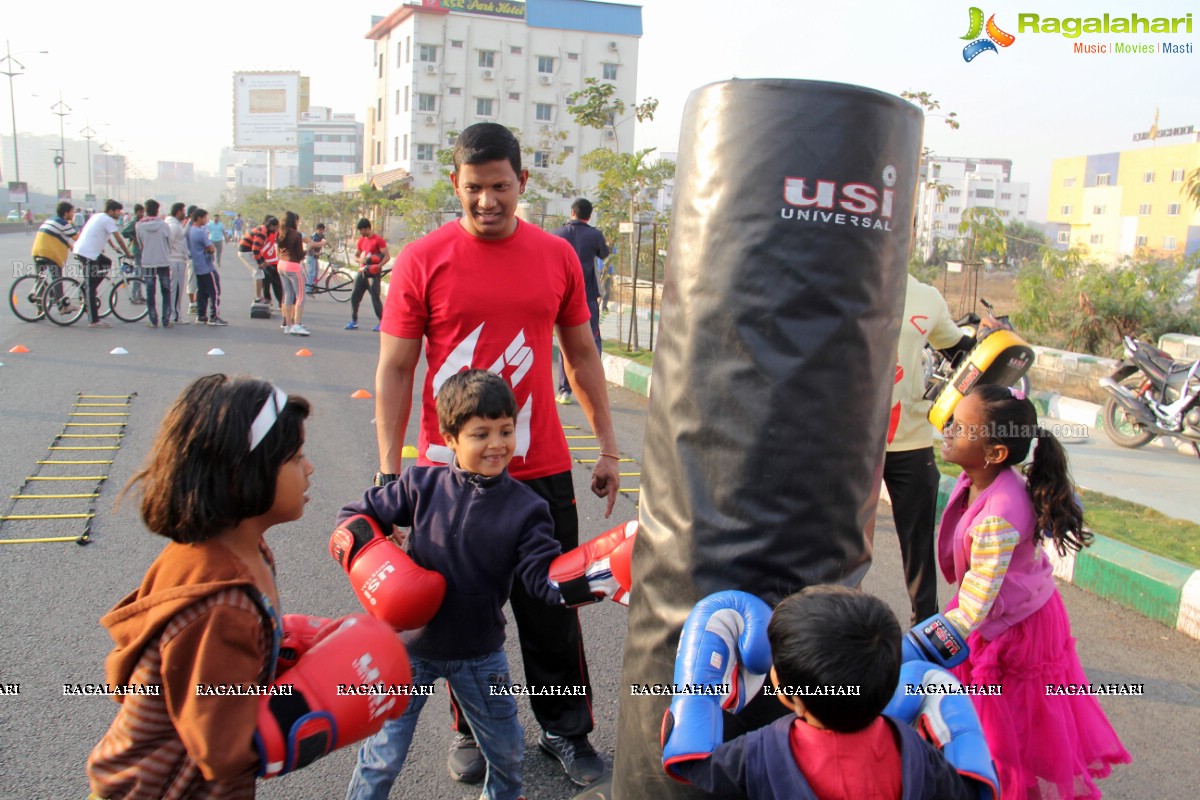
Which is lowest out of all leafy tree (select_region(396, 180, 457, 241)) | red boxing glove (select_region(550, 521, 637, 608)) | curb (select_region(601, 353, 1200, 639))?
curb (select_region(601, 353, 1200, 639))

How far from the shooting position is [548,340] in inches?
116

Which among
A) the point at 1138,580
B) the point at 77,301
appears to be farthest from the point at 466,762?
the point at 77,301

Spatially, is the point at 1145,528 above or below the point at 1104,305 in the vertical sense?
below

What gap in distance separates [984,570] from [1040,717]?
1.69ft

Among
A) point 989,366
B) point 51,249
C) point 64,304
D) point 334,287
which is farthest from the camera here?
point 334,287

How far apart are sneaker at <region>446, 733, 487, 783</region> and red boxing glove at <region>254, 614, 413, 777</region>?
105 centimetres

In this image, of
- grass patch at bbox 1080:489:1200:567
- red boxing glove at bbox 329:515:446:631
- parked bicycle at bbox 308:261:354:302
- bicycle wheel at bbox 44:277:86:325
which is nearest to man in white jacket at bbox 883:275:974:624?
grass patch at bbox 1080:489:1200:567

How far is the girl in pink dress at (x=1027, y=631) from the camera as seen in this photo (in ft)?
8.39

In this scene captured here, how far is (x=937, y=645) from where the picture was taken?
2045mm

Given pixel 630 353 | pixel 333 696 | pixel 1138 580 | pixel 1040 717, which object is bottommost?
pixel 1138 580

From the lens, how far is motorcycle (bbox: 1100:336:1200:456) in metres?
7.29

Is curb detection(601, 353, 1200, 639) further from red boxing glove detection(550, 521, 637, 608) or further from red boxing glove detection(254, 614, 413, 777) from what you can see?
red boxing glove detection(254, 614, 413, 777)

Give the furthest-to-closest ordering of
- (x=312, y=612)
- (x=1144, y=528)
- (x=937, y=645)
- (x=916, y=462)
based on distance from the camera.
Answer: (x=1144, y=528), (x=312, y=612), (x=916, y=462), (x=937, y=645)

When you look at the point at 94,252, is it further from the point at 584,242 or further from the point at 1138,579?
the point at 1138,579
